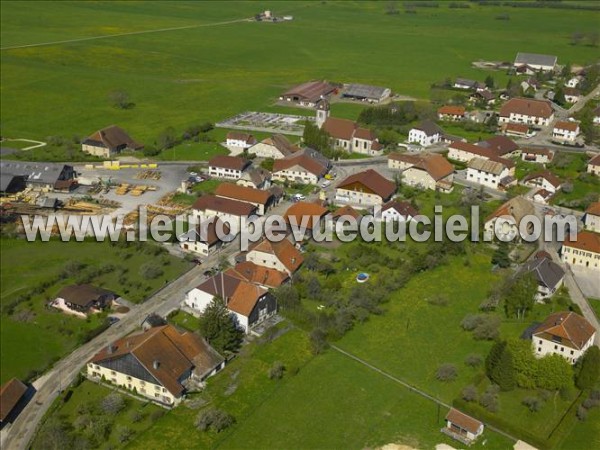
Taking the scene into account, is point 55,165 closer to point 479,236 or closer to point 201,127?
point 201,127

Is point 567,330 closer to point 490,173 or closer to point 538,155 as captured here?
point 490,173

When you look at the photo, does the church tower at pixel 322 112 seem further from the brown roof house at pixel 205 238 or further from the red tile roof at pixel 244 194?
the brown roof house at pixel 205 238

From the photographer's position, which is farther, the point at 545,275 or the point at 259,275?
the point at 259,275

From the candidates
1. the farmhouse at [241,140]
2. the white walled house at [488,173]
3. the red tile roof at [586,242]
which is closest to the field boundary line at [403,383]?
the red tile roof at [586,242]

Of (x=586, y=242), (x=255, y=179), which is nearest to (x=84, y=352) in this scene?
(x=255, y=179)

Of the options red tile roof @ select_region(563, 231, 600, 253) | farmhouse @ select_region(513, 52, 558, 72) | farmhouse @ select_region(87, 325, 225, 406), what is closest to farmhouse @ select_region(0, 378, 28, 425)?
farmhouse @ select_region(87, 325, 225, 406)

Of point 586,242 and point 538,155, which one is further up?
point 586,242
